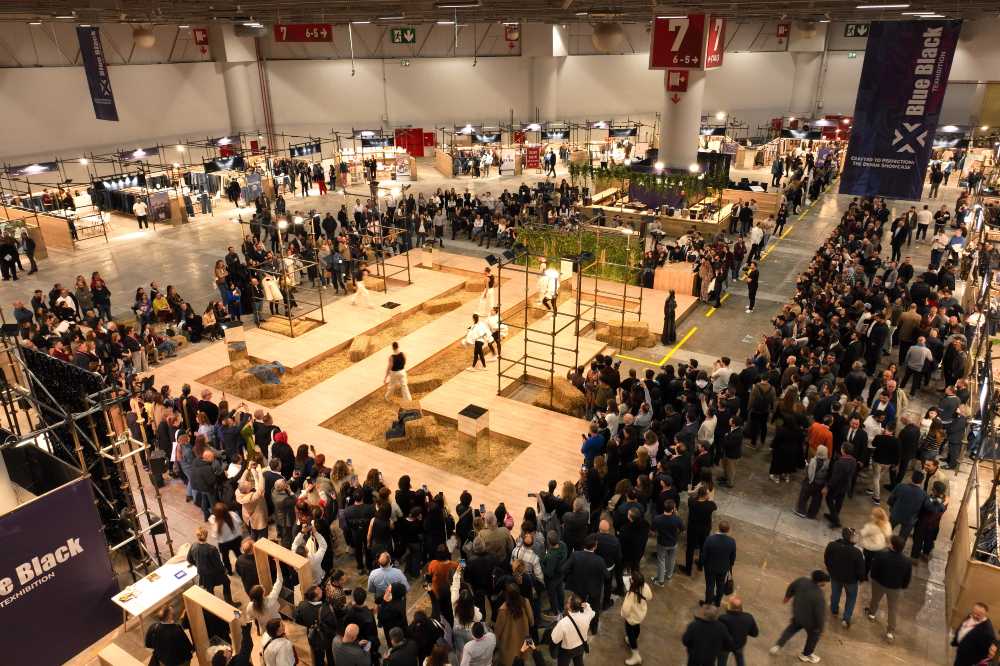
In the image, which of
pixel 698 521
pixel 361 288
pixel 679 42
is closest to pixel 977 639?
pixel 698 521

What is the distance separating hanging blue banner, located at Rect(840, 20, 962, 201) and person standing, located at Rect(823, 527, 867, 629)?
974cm

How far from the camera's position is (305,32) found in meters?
29.0

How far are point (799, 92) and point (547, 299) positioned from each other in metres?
35.7

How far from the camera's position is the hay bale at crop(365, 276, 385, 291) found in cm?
1825

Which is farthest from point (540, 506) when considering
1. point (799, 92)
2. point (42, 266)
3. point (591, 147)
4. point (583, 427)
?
point (799, 92)

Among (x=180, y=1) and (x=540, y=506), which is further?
(x=180, y=1)

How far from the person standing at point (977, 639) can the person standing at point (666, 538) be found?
2789 mm

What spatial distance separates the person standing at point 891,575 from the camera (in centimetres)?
723

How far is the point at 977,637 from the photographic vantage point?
6.44m

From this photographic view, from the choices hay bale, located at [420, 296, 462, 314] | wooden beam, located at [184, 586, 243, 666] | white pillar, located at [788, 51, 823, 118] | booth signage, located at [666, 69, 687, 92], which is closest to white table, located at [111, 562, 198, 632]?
wooden beam, located at [184, 586, 243, 666]

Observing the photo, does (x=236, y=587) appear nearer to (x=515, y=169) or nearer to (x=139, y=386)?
(x=139, y=386)

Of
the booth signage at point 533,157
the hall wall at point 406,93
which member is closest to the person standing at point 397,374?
the booth signage at point 533,157

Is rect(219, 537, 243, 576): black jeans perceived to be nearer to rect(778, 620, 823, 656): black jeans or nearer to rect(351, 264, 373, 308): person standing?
rect(778, 620, 823, 656): black jeans

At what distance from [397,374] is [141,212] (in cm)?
1778
